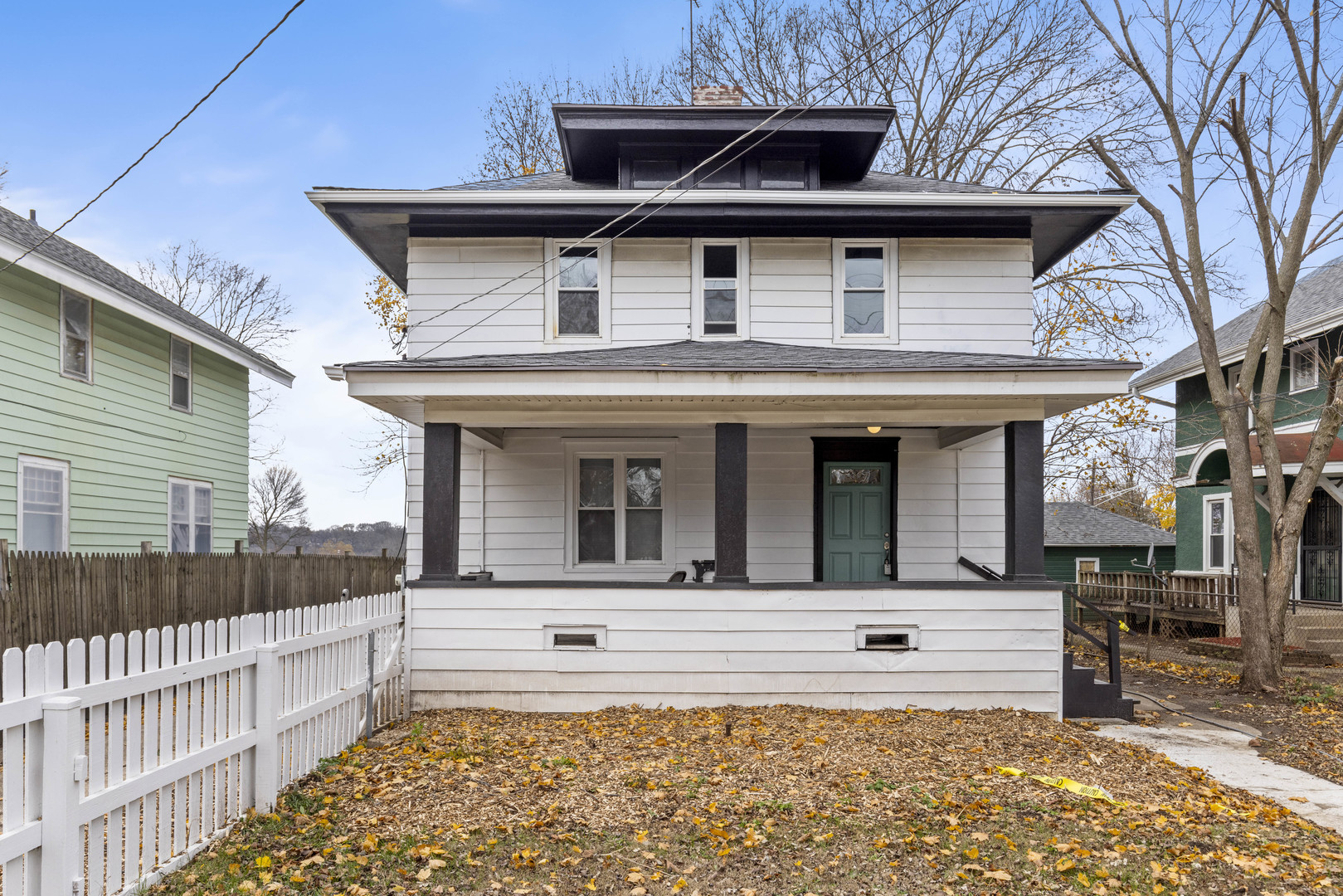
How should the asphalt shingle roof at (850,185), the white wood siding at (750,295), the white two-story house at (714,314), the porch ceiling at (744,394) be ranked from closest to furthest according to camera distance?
the porch ceiling at (744,394) → the white two-story house at (714,314) → the white wood siding at (750,295) → the asphalt shingle roof at (850,185)

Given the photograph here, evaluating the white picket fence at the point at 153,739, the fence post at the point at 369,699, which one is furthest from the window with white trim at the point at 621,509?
the white picket fence at the point at 153,739

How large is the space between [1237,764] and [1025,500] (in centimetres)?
268

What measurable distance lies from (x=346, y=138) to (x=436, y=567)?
12.7 metres

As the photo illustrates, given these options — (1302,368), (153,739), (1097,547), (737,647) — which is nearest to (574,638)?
(737,647)

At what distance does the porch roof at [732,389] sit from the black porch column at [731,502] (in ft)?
0.65

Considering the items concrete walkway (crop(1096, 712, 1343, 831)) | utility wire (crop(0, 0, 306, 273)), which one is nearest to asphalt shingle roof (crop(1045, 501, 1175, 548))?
concrete walkway (crop(1096, 712, 1343, 831))

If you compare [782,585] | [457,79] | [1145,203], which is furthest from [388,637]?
[457,79]

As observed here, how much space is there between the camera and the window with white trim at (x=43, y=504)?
11.5 meters

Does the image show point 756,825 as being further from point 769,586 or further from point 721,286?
point 721,286

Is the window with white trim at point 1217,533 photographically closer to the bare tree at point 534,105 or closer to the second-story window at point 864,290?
the second-story window at point 864,290

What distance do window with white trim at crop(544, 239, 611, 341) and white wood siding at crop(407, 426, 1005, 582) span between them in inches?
47.3

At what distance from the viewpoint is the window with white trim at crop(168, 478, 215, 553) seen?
50.0 ft

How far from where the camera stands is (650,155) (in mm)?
11641

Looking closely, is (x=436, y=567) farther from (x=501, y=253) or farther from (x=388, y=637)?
(x=501, y=253)
